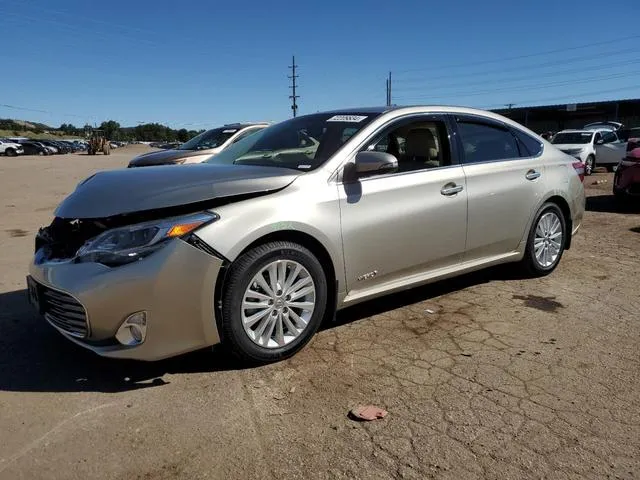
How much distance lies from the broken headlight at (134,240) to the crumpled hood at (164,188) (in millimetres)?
119

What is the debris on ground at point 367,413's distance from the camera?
287 cm

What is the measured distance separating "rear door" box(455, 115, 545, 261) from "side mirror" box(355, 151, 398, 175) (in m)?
1.06

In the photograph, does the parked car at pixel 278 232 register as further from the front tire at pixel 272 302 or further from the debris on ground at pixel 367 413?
the debris on ground at pixel 367 413

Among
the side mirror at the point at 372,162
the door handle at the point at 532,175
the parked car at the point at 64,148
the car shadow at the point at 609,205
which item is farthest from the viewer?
the parked car at the point at 64,148

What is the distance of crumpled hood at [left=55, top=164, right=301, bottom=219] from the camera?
324 centimetres

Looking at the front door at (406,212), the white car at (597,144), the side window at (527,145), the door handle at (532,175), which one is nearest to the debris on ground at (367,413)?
the front door at (406,212)

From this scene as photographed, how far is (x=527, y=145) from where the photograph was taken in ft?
17.4

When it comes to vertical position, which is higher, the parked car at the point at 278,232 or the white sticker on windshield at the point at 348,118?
the white sticker on windshield at the point at 348,118

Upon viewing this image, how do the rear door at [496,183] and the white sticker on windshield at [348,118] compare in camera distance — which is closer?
the white sticker on windshield at [348,118]

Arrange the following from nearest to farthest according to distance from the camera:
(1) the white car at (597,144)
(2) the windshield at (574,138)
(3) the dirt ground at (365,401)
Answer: (3) the dirt ground at (365,401)
(1) the white car at (597,144)
(2) the windshield at (574,138)

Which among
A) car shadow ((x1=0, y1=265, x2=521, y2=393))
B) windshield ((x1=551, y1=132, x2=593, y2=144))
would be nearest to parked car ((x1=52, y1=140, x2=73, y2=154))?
windshield ((x1=551, y1=132, x2=593, y2=144))

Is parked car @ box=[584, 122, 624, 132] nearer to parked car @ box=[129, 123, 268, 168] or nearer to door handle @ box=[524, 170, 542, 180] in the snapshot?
parked car @ box=[129, 123, 268, 168]

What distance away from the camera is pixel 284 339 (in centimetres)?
354

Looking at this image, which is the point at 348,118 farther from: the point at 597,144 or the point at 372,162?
the point at 597,144
